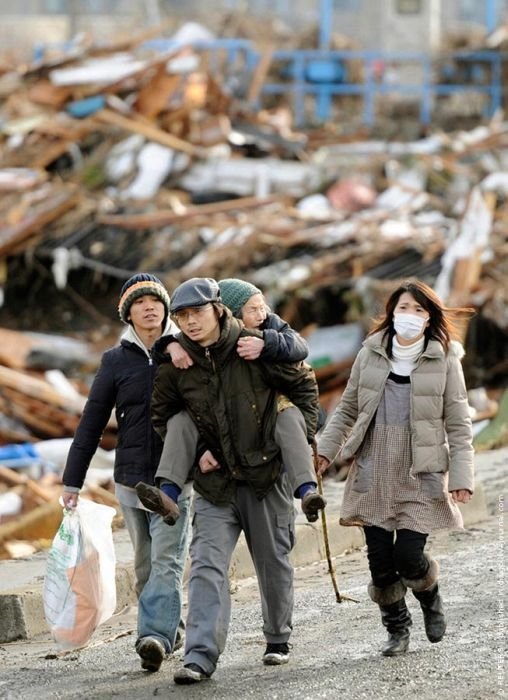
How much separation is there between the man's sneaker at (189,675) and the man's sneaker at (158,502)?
1.89 feet

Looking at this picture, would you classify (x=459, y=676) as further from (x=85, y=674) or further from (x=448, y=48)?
(x=448, y=48)

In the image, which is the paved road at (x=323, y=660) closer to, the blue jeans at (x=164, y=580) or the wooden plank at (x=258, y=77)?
the blue jeans at (x=164, y=580)

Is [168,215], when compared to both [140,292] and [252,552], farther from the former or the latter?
[252,552]

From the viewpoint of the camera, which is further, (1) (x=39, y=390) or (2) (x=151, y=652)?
(1) (x=39, y=390)

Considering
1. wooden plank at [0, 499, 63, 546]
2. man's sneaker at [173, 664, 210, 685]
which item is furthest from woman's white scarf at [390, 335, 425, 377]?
wooden plank at [0, 499, 63, 546]

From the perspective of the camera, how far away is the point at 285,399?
583 cm

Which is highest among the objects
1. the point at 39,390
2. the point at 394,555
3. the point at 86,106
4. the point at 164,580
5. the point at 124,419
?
the point at 86,106

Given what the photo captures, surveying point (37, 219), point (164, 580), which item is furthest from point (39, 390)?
point (164, 580)

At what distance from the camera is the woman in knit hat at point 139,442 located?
6102 millimetres

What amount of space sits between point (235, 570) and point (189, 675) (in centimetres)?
281

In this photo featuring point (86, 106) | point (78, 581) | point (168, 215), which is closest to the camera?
point (78, 581)

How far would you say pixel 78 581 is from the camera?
6.09 m

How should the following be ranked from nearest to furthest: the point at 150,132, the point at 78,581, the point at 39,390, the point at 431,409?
1. the point at 431,409
2. the point at 78,581
3. the point at 39,390
4. the point at 150,132

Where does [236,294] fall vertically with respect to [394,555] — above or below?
above
